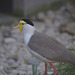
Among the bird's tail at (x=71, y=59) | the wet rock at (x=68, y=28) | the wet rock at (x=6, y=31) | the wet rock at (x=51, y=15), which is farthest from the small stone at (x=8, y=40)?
the bird's tail at (x=71, y=59)

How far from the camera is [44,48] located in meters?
3.15

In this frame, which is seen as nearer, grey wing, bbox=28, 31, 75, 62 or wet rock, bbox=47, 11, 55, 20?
grey wing, bbox=28, 31, 75, 62

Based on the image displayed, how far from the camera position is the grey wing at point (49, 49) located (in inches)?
122

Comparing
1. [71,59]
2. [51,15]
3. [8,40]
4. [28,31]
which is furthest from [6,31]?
[71,59]

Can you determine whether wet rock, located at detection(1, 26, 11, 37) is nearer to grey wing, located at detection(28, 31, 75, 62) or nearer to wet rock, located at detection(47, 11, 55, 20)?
wet rock, located at detection(47, 11, 55, 20)

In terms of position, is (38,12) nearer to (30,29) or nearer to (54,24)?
(54,24)

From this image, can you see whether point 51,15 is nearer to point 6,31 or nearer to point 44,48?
point 6,31

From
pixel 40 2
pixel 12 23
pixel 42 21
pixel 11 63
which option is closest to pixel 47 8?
pixel 40 2

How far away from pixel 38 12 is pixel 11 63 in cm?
496

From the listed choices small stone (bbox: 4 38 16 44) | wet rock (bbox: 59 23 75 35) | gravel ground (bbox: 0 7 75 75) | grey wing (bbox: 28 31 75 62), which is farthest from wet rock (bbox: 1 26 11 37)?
grey wing (bbox: 28 31 75 62)

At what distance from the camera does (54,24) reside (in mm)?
8414

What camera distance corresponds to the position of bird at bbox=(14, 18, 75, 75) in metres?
3.11

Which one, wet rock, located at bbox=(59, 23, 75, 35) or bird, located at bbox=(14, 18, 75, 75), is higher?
bird, located at bbox=(14, 18, 75, 75)

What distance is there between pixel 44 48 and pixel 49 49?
0.07 metres
